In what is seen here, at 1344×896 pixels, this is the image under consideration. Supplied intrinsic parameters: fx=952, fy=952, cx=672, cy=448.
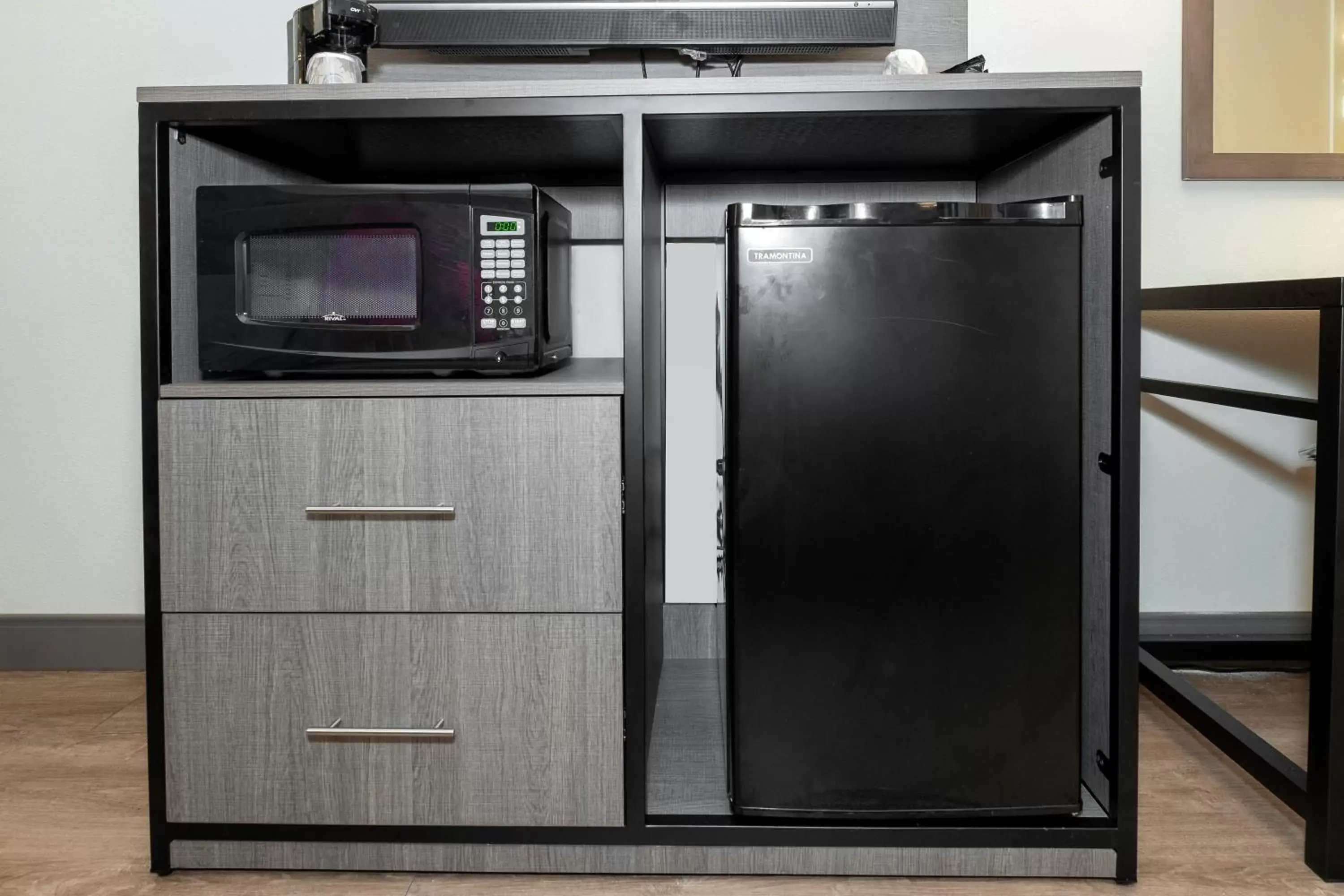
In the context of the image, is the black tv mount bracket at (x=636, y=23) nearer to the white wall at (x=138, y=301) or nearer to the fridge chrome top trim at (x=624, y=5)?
the fridge chrome top trim at (x=624, y=5)

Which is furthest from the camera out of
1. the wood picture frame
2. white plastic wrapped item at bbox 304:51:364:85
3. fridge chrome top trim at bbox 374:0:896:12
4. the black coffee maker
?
the wood picture frame

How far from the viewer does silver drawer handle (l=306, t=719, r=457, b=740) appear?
1.13m

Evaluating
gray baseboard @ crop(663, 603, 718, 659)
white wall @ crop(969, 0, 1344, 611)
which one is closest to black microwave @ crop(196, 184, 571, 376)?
Result: gray baseboard @ crop(663, 603, 718, 659)

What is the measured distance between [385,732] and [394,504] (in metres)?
0.27

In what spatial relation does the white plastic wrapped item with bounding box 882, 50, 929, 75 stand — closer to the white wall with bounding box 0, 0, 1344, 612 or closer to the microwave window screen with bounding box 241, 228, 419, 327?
the white wall with bounding box 0, 0, 1344, 612

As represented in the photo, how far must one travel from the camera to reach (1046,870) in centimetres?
114

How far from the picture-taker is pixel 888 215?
3.56 feet

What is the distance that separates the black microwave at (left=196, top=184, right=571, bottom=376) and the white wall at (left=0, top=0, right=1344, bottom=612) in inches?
22.8

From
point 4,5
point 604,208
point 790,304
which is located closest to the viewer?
point 790,304

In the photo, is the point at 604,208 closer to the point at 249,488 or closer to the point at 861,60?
the point at 861,60

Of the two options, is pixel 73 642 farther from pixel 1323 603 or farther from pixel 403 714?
pixel 1323 603

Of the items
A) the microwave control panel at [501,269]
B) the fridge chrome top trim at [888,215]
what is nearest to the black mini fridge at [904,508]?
the fridge chrome top trim at [888,215]

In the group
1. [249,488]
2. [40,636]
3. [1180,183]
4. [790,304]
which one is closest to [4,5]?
[40,636]

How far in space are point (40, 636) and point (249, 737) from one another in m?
1.05
